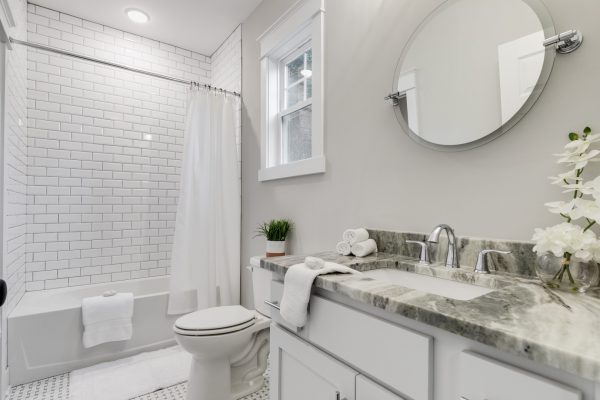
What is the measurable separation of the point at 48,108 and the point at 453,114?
3.14 meters

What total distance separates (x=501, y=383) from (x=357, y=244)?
2.85 feet

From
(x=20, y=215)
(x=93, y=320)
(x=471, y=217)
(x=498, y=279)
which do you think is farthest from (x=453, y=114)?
(x=20, y=215)

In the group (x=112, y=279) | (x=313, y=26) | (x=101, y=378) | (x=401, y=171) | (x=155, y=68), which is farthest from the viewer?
(x=155, y=68)

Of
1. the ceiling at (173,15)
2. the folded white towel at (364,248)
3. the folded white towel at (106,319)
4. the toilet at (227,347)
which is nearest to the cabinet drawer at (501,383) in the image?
the folded white towel at (364,248)

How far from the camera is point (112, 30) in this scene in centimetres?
296

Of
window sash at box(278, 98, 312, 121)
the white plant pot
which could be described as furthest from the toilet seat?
window sash at box(278, 98, 312, 121)

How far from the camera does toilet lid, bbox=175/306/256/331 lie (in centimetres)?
169

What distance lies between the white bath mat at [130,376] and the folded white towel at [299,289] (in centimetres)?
148

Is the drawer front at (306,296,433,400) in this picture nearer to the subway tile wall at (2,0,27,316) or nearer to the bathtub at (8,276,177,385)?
the subway tile wall at (2,0,27,316)

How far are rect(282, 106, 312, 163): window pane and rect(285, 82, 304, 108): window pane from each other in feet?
0.32

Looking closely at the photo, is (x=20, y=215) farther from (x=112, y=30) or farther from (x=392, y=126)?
(x=392, y=126)

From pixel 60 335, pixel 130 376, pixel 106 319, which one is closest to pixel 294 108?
pixel 106 319

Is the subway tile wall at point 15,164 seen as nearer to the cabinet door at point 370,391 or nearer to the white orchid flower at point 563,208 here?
the cabinet door at point 370,391

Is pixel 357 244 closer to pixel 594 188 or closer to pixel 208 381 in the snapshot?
pixel 594 188
